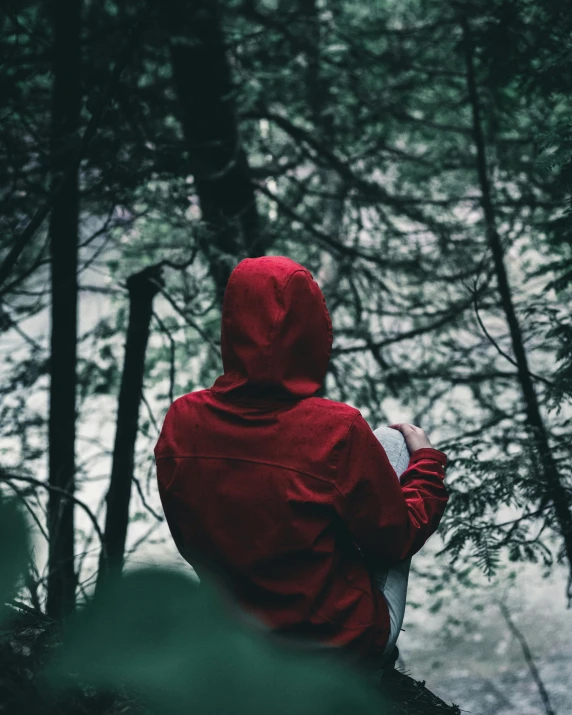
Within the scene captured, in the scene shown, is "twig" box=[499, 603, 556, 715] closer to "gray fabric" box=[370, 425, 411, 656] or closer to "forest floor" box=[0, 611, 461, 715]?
"forest floor" box=[0, 611, 461, 715]

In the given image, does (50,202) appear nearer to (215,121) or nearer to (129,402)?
(129,402)

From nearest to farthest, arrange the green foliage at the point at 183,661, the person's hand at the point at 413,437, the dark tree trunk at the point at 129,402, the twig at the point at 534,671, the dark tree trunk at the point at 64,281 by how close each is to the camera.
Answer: the green foliage at the point at 183,661 → the person's hand at the point at 413,437 → the dark tree trunk at the point at 129,402 → the dark tree trunk at the point at 64,281 → the twig at the point at 534,671

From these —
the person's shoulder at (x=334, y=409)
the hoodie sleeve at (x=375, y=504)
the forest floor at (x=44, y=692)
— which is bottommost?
the forest floor at (x=44, y=692)

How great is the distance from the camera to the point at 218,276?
4188 mm

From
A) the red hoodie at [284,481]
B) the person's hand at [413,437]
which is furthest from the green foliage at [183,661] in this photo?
the person's hand at [413,437]

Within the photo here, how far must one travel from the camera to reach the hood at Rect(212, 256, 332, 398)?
1.66 meters

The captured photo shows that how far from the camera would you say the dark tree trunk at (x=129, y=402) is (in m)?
3.02

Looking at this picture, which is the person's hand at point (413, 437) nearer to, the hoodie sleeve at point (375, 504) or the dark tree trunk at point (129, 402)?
the hoodie sleeve at point (375, 504)

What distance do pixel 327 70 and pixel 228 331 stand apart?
494 cm

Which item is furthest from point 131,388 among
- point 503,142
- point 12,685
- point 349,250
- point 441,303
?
point 503,142

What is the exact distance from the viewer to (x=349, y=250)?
5.50 metres

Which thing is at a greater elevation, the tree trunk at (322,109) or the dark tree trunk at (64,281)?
the tree trunk at (322,109)

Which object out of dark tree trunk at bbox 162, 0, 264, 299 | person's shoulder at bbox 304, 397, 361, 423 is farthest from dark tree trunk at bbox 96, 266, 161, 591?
dark tree trunk at bbox 162, 0, 264, 299

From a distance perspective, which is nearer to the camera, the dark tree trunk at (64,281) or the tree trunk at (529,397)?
the tree trunk at (529,397)
